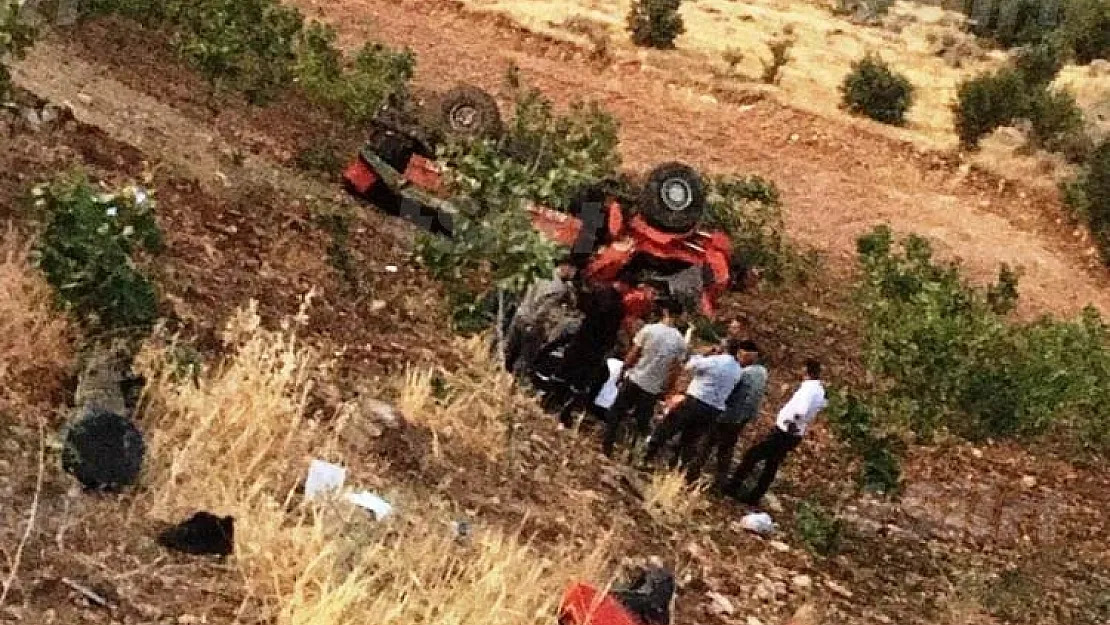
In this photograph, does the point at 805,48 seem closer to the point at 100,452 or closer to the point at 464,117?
the point at 464,117

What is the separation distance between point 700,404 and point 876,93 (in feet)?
52.4

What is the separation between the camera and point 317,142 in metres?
14.4

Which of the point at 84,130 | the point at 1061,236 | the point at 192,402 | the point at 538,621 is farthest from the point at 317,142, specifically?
the point at 1061,236

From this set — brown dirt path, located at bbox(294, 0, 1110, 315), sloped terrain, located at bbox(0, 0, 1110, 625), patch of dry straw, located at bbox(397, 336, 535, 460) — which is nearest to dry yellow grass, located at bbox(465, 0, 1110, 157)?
brown dirt path, located at bbox(294, 0, 1110, 315)

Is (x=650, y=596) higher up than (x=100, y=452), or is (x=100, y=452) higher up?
(x=100, y=452)

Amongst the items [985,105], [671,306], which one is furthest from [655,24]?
[671,306]

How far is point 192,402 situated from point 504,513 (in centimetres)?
174

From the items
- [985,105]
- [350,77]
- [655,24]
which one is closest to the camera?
[350,77]

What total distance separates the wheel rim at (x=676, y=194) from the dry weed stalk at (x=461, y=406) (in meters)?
3.44

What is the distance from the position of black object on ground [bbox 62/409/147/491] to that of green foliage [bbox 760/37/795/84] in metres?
20.3

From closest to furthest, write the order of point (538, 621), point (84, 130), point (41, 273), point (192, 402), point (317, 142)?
point (538, 621) < point (192, 402) < point (41, 273) < point (84, 130) < point (317, 142)

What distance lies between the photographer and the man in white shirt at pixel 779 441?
32.0ft

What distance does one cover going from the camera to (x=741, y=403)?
387 inches

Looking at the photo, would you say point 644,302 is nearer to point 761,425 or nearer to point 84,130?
point 761,425
